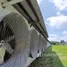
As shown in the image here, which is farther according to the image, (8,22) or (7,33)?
(7,33)

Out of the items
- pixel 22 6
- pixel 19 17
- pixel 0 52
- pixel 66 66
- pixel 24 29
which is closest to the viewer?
pixel 0 52

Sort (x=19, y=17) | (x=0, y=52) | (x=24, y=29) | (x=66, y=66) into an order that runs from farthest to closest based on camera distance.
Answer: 1. (x=66, y=66)
2. (x=24, y=29)
3. (x=19, y=17)
4. (x=0, y=52)

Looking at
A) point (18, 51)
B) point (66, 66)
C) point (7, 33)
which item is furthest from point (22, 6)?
point (66, 66)

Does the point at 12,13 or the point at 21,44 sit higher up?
the point at 12,13

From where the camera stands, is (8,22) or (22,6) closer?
(8,22)

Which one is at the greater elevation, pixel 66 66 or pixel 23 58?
pixel 23 58

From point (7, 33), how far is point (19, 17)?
54 cm

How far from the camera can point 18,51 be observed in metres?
4.26

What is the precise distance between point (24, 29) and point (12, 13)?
2.16 ft

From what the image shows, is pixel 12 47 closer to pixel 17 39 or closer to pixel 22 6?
pixel 17 39

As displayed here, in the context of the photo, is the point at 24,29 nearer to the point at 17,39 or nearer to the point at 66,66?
the point at 17,39

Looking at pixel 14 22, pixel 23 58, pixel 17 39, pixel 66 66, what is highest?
pixel 14 22

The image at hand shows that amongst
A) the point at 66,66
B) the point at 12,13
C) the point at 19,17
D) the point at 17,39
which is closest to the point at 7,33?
the point at 17,39

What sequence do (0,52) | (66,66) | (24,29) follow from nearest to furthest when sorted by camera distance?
(0,52), (24,29), (66,66)
